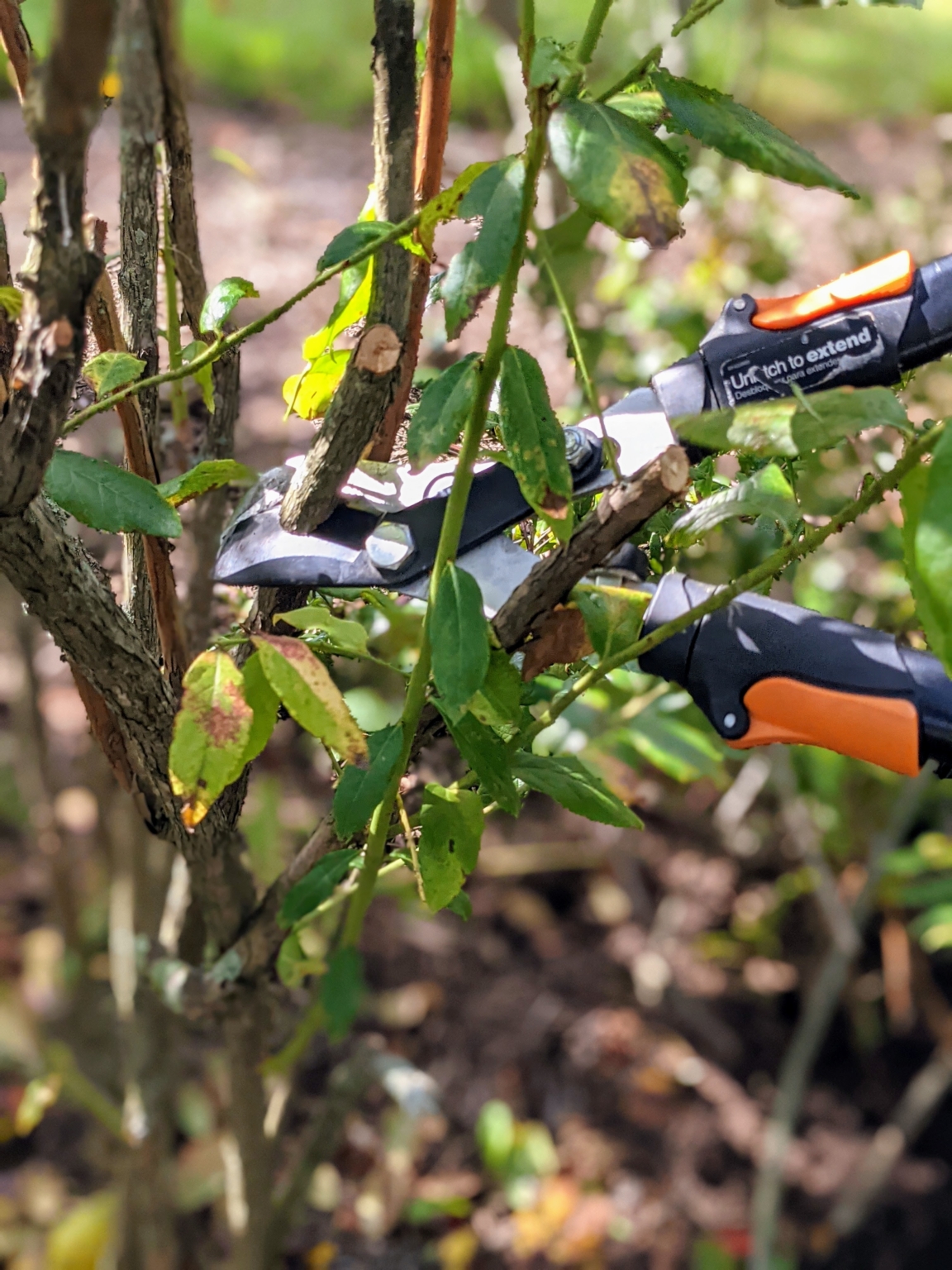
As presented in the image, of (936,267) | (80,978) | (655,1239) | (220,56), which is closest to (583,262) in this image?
(936,267)

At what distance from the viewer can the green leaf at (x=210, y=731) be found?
0.43 meters

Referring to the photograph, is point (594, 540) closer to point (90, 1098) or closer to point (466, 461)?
point (466, 461)

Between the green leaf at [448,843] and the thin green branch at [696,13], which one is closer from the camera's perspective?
the thin green branch at [696,13]

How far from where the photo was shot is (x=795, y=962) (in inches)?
68.6

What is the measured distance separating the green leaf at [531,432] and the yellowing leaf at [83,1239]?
1206mm

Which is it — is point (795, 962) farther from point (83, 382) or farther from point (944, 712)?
point (83, 382)

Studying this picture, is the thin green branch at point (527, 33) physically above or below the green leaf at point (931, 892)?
above

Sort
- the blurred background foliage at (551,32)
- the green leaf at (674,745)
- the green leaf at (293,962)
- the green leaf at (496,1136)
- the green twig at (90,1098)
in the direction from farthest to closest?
1. the blurred background foliage at (551,32)
2. the green leaf at (496,1136)
3. the green twig at (90,1098)
4. the green leaf at (674,745)
5. the green leaf at (293,962)

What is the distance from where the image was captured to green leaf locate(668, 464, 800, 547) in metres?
0.46

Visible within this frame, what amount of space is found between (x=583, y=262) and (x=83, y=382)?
57 centimetres

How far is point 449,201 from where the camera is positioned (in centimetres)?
43

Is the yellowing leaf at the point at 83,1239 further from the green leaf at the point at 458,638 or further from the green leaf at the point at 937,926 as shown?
the green leaf at the point at 458,638

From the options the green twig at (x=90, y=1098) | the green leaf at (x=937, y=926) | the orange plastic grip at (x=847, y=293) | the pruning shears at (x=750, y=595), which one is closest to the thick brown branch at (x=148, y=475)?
the pruning shears at (x=750, y=595)

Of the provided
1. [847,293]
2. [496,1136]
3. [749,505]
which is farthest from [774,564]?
[496,1136]
